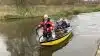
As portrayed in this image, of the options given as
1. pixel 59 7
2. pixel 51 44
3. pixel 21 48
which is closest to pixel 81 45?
pixel 51 44

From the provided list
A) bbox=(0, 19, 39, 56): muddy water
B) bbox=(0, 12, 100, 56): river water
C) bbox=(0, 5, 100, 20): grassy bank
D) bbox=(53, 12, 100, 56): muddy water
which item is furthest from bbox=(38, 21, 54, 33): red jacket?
bbox=(0, 5, 100, 20): grassy bank

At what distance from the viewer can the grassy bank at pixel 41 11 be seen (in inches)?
1433

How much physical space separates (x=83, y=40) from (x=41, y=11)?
676 inches

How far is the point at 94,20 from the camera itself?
33.5 metres

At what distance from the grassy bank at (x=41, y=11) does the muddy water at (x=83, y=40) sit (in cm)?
594

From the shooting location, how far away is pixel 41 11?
39.2 meters

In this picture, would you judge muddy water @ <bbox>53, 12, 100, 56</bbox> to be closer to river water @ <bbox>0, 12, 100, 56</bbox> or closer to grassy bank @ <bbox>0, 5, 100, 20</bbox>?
river water @ <bbox>0, 12, 100, 56</bbox>

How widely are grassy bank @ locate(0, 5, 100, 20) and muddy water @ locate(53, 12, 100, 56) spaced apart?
5937mm

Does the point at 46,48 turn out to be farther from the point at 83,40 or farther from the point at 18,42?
the point at 83,40

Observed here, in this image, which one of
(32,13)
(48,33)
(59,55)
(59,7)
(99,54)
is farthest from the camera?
(59,7)

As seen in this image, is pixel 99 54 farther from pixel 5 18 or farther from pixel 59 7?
pixel 59 7

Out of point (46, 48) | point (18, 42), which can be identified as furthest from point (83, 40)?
point (18, 42)

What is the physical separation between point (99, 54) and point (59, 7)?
27.4 meters

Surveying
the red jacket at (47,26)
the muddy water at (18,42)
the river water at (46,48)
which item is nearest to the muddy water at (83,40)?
the river water at (46,48)
